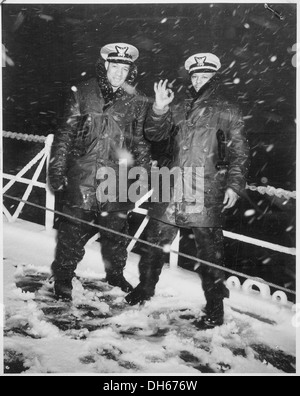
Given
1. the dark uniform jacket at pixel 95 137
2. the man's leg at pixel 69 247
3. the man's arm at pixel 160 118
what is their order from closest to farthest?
the man's arm at pixel 160 118 < the dark uniform jacket at pixel 95 137 < the man's leg at pixel 69 247

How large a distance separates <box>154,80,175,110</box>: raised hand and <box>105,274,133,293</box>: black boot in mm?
1229

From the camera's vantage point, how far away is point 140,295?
9.00 ft

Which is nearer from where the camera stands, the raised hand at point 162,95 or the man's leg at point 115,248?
the raised hand at point 162,95

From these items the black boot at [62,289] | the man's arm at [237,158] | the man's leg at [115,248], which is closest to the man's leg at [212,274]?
the man's arm at [237,158]

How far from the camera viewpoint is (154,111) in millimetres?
2492

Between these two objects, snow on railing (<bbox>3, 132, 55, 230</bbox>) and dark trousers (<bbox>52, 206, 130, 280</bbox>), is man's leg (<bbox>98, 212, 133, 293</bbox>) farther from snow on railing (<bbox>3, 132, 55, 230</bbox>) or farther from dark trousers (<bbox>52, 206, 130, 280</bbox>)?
snow on railing (<bbox>3, 132, 55, 230</bbox>)

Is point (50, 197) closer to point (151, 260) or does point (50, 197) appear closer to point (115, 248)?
point (115, 248)

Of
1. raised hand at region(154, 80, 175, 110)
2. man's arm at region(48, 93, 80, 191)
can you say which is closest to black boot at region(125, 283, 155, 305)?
man's arm at region(48, 93, 80, 191)

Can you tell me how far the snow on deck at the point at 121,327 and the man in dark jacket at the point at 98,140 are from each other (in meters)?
0.26

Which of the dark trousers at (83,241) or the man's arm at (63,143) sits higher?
the man's arm at (63,143)

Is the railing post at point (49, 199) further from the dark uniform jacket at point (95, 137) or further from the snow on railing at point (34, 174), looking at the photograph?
the dark uniform jacket at point (95, 137)

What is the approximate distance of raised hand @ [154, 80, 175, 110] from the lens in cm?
250

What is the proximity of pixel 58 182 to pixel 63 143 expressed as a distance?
0.90 feet

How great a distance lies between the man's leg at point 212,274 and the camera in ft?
8.59
